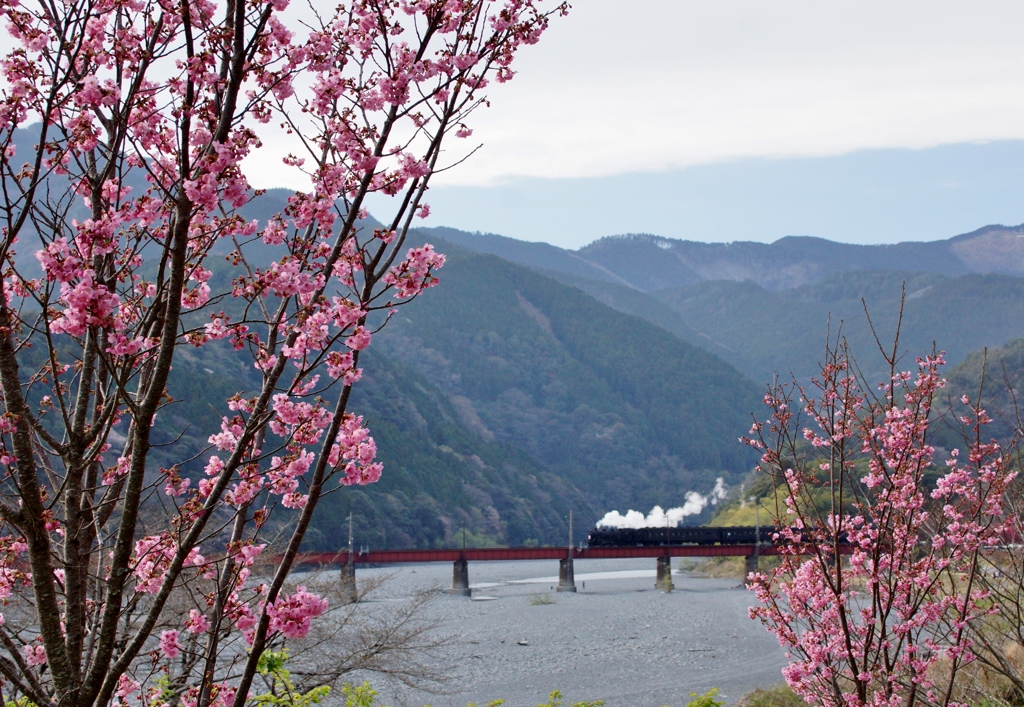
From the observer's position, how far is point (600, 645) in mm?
37938

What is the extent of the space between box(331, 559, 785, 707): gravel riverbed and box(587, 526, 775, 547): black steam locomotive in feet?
9.43

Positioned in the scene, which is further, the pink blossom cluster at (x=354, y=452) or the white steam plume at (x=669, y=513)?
the white steam plume at (x=669, y=513)

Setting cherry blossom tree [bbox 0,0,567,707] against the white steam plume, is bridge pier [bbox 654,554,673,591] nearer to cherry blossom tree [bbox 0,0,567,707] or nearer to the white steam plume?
the white steam plume

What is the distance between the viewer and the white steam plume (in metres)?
122

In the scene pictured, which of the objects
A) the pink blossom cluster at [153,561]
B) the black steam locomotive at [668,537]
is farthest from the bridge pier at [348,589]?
the black steam locomotive at [668,537]

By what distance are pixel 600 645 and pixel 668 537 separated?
2281 centimetres

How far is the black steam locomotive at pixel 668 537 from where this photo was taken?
59594 mm

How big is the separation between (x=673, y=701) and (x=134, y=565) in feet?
81.7

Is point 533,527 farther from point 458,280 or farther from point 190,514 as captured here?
point 190,514

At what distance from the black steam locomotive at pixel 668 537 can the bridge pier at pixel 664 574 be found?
1.15m

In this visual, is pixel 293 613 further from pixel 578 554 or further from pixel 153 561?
pixel 578 554

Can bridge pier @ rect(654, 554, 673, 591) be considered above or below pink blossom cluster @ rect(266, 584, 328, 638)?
below

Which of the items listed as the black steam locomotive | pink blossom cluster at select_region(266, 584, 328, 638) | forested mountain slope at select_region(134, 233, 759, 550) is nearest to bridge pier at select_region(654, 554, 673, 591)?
the black steam locomotive

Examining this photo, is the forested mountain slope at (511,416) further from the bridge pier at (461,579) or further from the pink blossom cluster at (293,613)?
the pink blossom cluster at (293,613)
